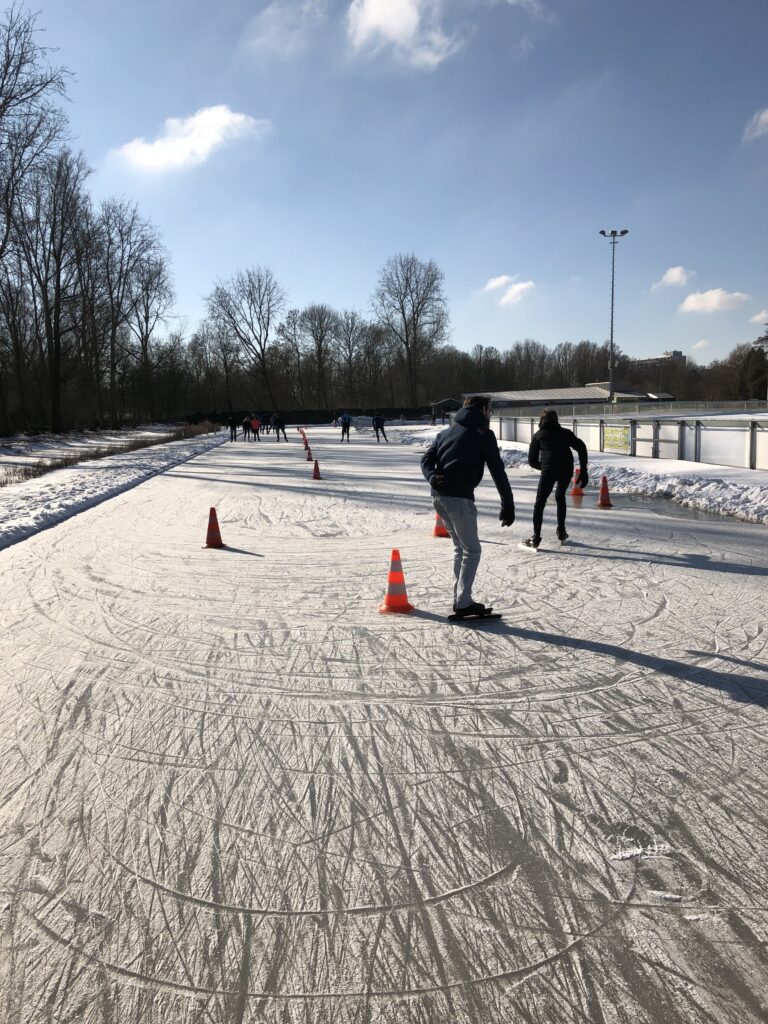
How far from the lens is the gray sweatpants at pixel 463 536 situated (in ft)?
18.0

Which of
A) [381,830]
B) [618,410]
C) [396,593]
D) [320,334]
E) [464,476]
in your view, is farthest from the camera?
[320,334]

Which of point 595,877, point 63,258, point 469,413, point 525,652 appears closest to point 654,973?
point 595,877

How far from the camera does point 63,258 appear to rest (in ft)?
148

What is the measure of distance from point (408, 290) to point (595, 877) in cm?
9041

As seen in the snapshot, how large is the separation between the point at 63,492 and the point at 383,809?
50.2ft

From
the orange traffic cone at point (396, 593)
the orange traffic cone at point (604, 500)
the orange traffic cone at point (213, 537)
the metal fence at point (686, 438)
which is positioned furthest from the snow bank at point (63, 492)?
the metal fence at point (686, 438)

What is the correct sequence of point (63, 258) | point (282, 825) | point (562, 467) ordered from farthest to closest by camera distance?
point (63, 258)
point (562, 467)
point (282, 825)

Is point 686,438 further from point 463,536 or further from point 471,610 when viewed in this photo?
point 463,536

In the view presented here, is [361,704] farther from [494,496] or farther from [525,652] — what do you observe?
[494,496]

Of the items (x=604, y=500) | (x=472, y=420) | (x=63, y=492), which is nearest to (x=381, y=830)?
(x=472, y=420)

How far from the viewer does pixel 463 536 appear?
552cm

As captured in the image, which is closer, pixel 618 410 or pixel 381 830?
pixel 381 830

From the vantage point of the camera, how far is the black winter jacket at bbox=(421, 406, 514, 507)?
5.45 m

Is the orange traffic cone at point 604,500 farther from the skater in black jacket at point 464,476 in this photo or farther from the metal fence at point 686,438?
the skater in black jacket at point 464,476
